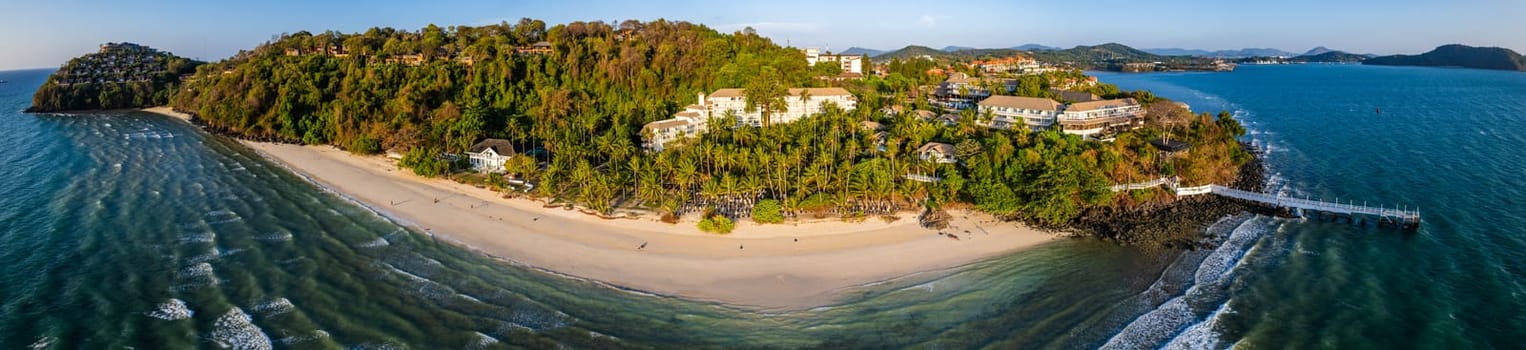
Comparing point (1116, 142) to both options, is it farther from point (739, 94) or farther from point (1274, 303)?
point (739, 94)

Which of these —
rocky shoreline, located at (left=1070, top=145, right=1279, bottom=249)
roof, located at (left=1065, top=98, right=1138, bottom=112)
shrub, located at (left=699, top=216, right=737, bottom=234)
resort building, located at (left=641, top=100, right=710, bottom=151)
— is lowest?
rocky shoreline, located at (left=1070, top=145, right=1279, bottom=249)

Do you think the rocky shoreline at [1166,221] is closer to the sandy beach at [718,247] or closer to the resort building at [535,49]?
the sandy beach at [718,247]

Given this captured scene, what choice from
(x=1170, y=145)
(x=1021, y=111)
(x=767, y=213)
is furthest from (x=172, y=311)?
(x=1021, y=111)

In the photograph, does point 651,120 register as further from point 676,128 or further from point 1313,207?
point 1313,207

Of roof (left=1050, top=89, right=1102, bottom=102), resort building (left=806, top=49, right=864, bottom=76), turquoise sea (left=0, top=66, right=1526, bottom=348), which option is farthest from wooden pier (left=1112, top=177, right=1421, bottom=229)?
resort building (left=806, top=49, right=864, bottom=76)

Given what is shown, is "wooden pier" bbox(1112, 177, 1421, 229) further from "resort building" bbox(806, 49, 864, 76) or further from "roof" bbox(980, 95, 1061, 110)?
"resort building" bbox(806, 49, 864, 76)

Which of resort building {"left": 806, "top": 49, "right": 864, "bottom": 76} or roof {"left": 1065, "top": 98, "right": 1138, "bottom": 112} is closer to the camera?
roof {"left": 1065, "top": 98, "right": 1138, "bottom": 112}

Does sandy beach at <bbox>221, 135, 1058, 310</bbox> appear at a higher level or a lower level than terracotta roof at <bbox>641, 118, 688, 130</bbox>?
lower

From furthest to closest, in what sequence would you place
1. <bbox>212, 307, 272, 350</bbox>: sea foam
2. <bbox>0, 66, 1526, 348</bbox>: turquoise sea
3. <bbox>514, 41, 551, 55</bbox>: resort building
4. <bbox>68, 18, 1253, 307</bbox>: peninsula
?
<bbox>514, 41, 551, 55</bbox>: resort building → <bbox>68, 18, 1253, 307</bbox>: peninsula → <bbox>0, 66, 1526, 348</bbox>: turquoise sea → <bbox>212, 307, 272, 350</bbox>: sea foam
